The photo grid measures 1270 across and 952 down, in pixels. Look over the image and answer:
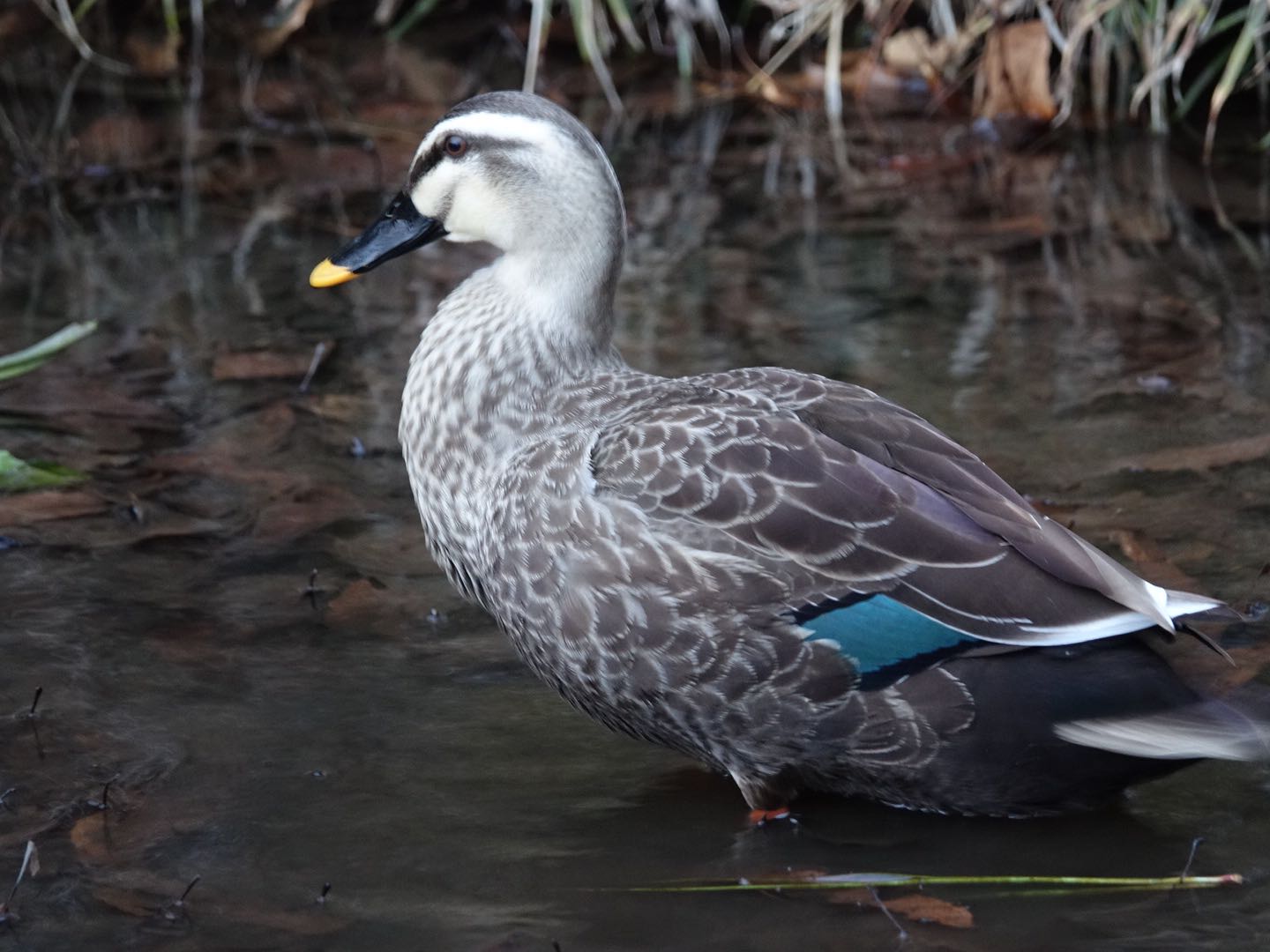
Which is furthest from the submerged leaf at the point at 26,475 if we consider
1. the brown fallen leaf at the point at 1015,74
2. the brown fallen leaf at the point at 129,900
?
the brown fallen leaf at the point at 1015,74

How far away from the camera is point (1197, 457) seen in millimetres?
4598

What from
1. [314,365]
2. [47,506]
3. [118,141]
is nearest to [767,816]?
[47,506]

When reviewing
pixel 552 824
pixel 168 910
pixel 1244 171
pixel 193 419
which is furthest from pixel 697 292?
pixel 168 910

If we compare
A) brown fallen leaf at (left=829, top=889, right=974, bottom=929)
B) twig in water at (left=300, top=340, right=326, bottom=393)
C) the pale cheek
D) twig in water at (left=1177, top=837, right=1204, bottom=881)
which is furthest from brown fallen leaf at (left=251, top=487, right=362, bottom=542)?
twig in water at (left=1177, top=837, right=1204, bottom=881)

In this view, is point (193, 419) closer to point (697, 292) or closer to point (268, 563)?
point (268, 563)

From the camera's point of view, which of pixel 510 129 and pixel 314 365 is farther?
pixel 314 365

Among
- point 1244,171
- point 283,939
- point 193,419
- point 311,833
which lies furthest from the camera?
point 1244,171

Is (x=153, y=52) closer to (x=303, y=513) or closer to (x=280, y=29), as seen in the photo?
(x=280, y=29)

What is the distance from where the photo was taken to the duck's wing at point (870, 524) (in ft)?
10.1

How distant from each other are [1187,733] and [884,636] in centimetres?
52

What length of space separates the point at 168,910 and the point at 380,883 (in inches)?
13.7

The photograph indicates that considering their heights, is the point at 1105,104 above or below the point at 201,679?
above

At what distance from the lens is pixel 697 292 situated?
19.1 ft

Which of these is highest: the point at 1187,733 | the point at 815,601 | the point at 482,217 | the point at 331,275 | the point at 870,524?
the point at 482,217
